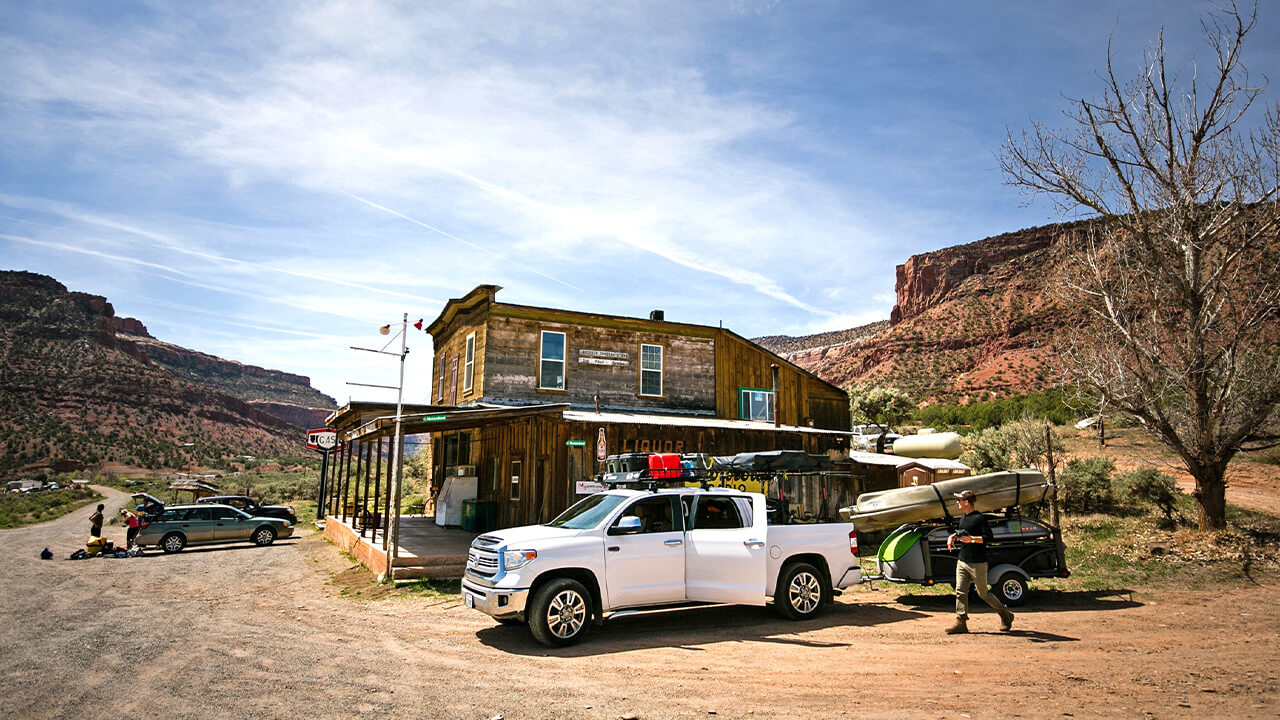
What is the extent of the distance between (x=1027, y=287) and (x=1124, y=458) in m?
54.1

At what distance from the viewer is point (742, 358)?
2373 centimetres

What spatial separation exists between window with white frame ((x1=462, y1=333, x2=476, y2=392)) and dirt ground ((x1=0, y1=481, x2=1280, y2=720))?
8879 mm

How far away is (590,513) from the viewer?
9.65 metres

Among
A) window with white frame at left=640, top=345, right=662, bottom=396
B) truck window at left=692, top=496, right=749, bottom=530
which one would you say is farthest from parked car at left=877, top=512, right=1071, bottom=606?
window with white frame at left=640, top=345, right=662, bottom=396

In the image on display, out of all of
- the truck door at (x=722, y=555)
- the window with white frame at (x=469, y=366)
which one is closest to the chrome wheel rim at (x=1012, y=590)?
the truck door at (x=722, y=555)

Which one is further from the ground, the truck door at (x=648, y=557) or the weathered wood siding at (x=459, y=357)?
the weathered wood siding at (x=459, y=357)

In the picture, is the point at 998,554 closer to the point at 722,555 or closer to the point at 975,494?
the point at 975,494

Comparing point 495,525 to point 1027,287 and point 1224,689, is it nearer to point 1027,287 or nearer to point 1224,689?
point 1224,689

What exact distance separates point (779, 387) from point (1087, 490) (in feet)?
31.3

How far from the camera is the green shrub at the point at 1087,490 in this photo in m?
20.7

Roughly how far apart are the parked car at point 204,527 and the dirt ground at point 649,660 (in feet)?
28.7

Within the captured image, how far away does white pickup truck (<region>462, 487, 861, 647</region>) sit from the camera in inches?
333

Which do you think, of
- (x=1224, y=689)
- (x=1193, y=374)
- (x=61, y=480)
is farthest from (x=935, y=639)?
(x=61, y=480)

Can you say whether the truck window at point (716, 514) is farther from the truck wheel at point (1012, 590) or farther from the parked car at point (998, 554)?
the truck wheel at point (1012, 590)
